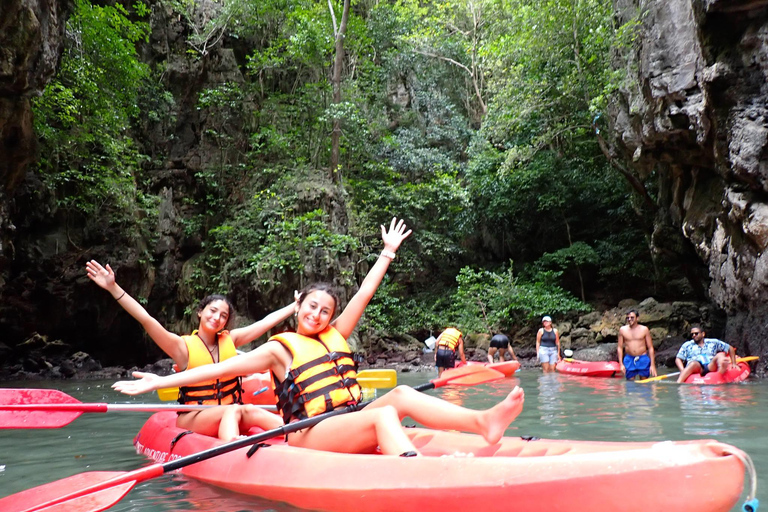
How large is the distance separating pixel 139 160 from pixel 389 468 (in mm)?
12881

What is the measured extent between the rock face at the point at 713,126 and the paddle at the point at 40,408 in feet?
27.5

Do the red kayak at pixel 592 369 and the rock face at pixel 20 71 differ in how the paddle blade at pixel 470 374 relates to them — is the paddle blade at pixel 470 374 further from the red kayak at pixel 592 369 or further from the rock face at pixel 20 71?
the rock face at pixel 20 71

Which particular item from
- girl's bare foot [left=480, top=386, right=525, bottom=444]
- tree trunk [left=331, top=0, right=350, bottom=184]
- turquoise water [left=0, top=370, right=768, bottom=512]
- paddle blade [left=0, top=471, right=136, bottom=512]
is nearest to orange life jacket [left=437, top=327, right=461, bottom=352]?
turquoise water [left=0, top=370, right=768, bottom=512]

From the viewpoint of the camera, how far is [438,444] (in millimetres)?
3068

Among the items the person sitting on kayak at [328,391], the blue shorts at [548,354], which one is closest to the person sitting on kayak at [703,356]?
the blue shorts at [548,354]

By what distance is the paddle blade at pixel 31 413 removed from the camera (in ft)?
10.9

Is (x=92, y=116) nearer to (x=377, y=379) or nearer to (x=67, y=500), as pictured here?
(x=377, y=379)

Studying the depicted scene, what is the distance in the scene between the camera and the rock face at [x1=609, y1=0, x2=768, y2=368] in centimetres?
794

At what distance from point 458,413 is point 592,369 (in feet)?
27.4

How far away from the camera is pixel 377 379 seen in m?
6.49

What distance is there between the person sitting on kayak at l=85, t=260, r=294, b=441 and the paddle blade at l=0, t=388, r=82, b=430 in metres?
0.70

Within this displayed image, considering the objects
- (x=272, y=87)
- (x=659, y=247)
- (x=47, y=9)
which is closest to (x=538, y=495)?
(x=47, y=9)

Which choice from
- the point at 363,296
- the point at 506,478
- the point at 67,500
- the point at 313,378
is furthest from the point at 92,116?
the point at 506,478

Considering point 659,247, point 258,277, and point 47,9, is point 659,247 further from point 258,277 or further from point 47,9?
point 47,9
